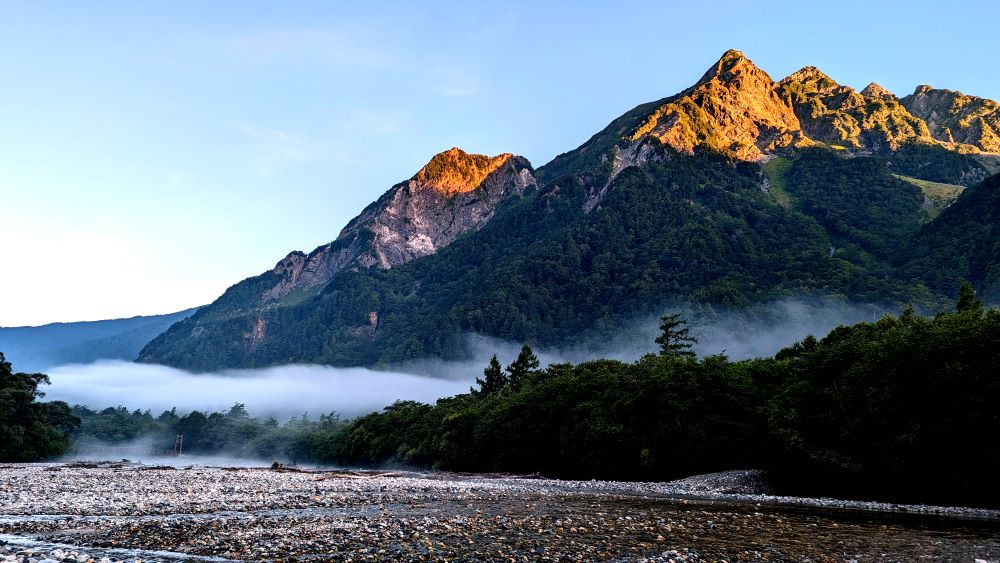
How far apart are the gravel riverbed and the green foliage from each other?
78372 mm

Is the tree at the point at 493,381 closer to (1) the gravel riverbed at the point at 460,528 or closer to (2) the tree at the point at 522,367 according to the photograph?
(2) the tree at the point at 522,367

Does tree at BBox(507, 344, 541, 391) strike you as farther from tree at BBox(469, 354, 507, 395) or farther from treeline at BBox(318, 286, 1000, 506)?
treeline at BBox(318, 286, 1000, 506)

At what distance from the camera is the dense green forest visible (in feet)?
132

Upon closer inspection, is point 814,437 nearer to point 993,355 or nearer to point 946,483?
point 946,483

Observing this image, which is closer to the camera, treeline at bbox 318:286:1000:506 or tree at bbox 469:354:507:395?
treeline at bbox 318:286:1000:506

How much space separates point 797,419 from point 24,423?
121 m

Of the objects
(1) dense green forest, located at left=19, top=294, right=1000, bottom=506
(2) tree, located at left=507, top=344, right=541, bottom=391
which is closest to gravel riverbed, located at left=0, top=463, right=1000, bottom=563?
(1) dense green forest, located at left=19, top=294, right=1000, bottom=506

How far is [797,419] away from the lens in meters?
51.6

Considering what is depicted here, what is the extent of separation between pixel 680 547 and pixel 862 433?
3266 cm

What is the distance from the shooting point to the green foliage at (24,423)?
101875mm

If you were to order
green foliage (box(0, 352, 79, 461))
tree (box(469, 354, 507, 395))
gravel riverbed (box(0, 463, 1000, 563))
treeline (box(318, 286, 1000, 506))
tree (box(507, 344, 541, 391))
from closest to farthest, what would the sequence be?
gravel riverbed (box(0, 463, 1000, 563)) → treeline (box(318, 286, 1000, 506)) → green foliage (box(0, 352, 79, 461)) → tree (box(507, 344, 541, 391)) → tree (box(469, 354, 507, 395))

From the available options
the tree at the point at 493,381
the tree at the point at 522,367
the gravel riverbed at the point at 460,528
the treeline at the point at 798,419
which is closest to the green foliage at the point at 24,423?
the treeline at the point at 798,419

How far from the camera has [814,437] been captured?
49.9 meters

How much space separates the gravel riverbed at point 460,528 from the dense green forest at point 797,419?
17.7ft
